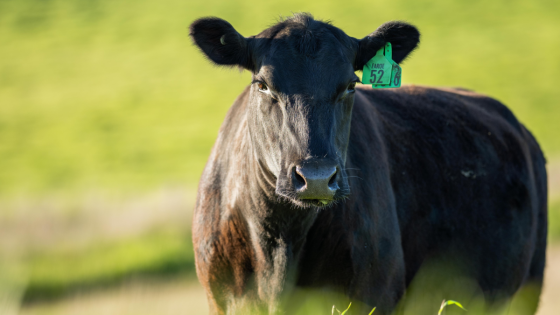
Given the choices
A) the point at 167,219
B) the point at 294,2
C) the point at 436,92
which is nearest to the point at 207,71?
the point at 294,2

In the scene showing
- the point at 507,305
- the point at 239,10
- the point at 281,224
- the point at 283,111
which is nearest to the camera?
the point at 283,111

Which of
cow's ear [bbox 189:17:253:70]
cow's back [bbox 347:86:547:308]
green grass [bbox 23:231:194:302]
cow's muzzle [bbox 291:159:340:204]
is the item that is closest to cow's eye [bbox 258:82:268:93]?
cow's ear [bbox 189:17:253:70]

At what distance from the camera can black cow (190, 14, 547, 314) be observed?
12.4 feet

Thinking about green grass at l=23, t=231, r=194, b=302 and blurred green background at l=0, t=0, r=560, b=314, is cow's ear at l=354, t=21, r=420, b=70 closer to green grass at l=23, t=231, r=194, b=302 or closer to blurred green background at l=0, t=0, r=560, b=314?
blurred green background at l=0, t=0, r=560, b=314

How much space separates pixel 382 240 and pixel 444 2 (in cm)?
4070

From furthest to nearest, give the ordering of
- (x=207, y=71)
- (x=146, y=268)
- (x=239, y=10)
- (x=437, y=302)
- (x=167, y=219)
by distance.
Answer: (x=239, y=10), (x=207, y=71), (x=167, y=219), (x=146, y=268), (x=437, y=302)

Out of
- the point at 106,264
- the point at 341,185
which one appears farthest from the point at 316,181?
the point at 106,264

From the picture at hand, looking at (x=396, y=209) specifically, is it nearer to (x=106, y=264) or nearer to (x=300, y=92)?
(x=300, y=92)

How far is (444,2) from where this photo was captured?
4169 cm

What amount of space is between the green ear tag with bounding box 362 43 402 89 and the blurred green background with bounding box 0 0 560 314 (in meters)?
3.64

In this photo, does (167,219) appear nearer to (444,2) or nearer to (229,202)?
(229,202)

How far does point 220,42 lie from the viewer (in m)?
4.41

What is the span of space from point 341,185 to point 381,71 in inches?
56.2

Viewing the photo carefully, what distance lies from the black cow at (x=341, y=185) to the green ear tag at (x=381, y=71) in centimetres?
6
